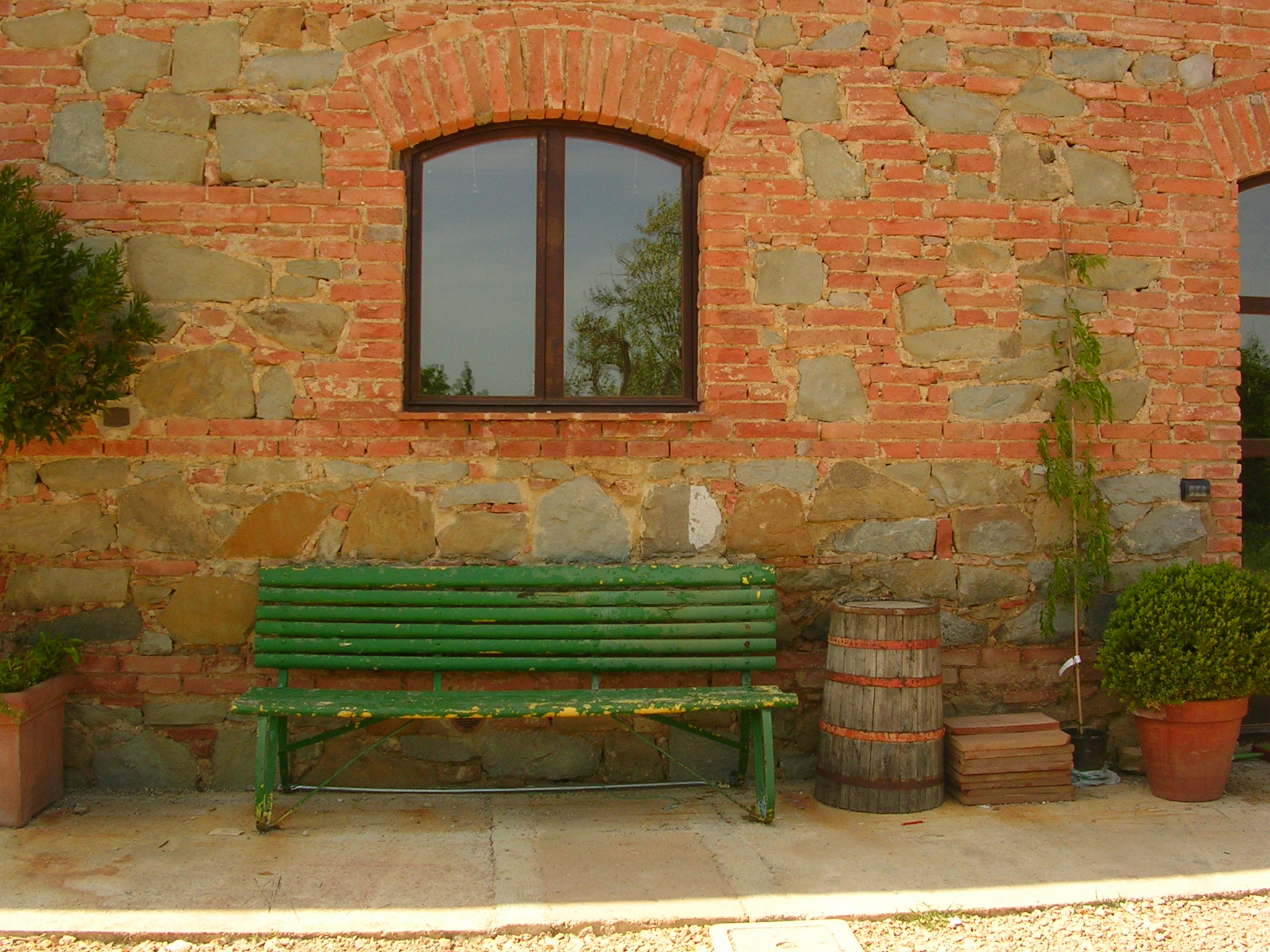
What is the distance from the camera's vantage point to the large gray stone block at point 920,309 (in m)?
4.40

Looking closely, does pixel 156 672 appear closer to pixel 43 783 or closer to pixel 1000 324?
pixel 43 783

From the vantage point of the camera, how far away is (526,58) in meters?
4.23

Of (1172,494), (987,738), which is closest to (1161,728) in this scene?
(987,738)

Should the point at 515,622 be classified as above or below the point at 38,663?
above

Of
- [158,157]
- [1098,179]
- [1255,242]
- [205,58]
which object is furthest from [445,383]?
[1255,242]

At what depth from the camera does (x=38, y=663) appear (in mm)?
3902

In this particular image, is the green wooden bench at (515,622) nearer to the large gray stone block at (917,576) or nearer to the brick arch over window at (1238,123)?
the large gray stone block at (917,576)

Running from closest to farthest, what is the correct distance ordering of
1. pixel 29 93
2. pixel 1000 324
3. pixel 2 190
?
pixel 2 190
pixel 29 93
pixel 1000 324

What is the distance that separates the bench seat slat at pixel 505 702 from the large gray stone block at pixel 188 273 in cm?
162

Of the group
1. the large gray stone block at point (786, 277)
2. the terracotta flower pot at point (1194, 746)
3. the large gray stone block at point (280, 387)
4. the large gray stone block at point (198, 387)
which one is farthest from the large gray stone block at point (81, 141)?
the terracotta flower pot at point (1194, 746)

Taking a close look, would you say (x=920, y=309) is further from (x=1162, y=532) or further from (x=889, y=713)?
(x=889, y=713)

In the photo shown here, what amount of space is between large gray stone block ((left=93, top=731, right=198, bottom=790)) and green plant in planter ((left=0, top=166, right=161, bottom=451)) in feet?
4.18

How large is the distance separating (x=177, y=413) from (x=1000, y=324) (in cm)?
349

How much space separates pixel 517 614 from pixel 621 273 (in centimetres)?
159
